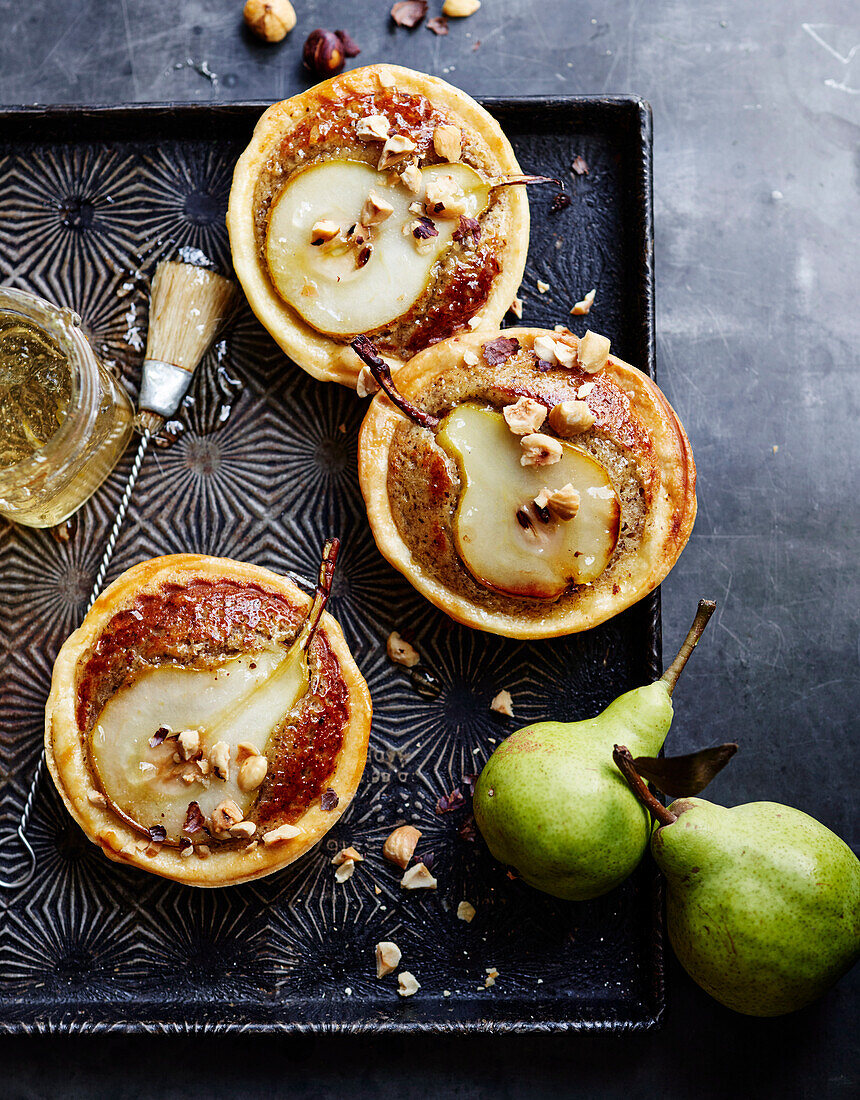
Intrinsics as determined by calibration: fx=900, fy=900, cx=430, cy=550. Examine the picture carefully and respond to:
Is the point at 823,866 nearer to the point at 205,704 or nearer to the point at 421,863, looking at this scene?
the point at 421,863

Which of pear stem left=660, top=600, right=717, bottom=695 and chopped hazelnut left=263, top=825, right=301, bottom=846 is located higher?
pear stem left=660, top=600, right=717, bottom=695

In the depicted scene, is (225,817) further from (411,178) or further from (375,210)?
(411,178)

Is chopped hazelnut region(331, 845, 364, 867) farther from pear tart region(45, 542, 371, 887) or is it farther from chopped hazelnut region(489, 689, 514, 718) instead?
chopped hazelnut region(489, 689, 514, 718)

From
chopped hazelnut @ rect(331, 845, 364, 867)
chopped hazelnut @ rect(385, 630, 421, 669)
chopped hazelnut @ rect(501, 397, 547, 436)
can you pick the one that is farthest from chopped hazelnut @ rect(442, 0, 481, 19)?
chopped hazelnut @ rect(331, 845, 364, 867)

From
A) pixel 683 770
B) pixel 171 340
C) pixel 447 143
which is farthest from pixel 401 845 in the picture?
pixel 447 143

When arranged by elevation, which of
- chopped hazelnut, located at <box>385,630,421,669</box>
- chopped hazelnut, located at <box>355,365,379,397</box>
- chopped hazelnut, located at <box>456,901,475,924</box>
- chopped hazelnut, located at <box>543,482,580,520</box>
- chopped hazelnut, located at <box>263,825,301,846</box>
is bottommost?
chopped hazelnut, located at <box>456,901,475,924</box>

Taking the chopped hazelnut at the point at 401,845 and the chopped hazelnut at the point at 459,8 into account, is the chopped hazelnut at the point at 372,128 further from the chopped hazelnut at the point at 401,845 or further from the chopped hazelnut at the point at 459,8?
the chopped hazelnut at the point at 401,845

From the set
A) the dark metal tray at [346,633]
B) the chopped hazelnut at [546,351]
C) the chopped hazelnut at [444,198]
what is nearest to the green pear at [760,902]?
the dark metal tray at [346,633]
